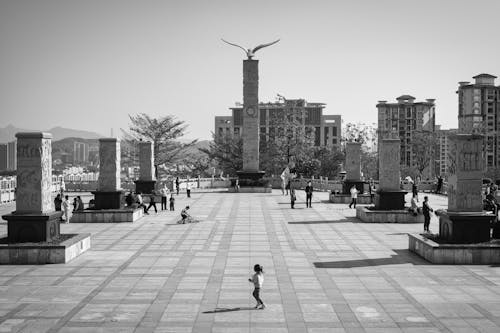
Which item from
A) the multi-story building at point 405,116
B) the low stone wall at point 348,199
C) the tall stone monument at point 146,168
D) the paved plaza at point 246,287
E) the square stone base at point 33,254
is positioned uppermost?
the multi-story building at point 405,116

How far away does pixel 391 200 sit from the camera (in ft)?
88.9

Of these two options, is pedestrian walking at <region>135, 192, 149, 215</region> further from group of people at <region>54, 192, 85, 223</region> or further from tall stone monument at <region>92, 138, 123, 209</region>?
group of people at <region>54, 192, 85, 223</region>

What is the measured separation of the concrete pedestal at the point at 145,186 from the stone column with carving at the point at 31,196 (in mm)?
18935

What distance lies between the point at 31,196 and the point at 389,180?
55.5ft

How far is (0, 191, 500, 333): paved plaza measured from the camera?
10.8m

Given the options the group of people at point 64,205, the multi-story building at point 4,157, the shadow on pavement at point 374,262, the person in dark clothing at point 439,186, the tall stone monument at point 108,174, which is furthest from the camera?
the multi-story building at point 4,157

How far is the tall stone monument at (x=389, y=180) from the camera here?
27094mm

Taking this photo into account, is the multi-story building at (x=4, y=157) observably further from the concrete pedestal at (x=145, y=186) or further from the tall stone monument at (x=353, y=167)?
the tall stone monument at (x=353, y=167)

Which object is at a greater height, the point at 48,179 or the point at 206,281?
the point at 48,179

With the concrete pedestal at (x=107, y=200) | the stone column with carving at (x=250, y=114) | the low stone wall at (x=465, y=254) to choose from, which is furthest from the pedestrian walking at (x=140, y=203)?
the stone column with carving at (x=250, y=114)

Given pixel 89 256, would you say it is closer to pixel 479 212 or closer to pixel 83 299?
pixel 83 299

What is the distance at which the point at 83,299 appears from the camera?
→ 12.5 metres

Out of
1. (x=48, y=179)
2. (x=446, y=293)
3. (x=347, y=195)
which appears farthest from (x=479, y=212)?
(x=347, y=195)

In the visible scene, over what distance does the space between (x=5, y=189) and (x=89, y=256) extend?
24780mm
